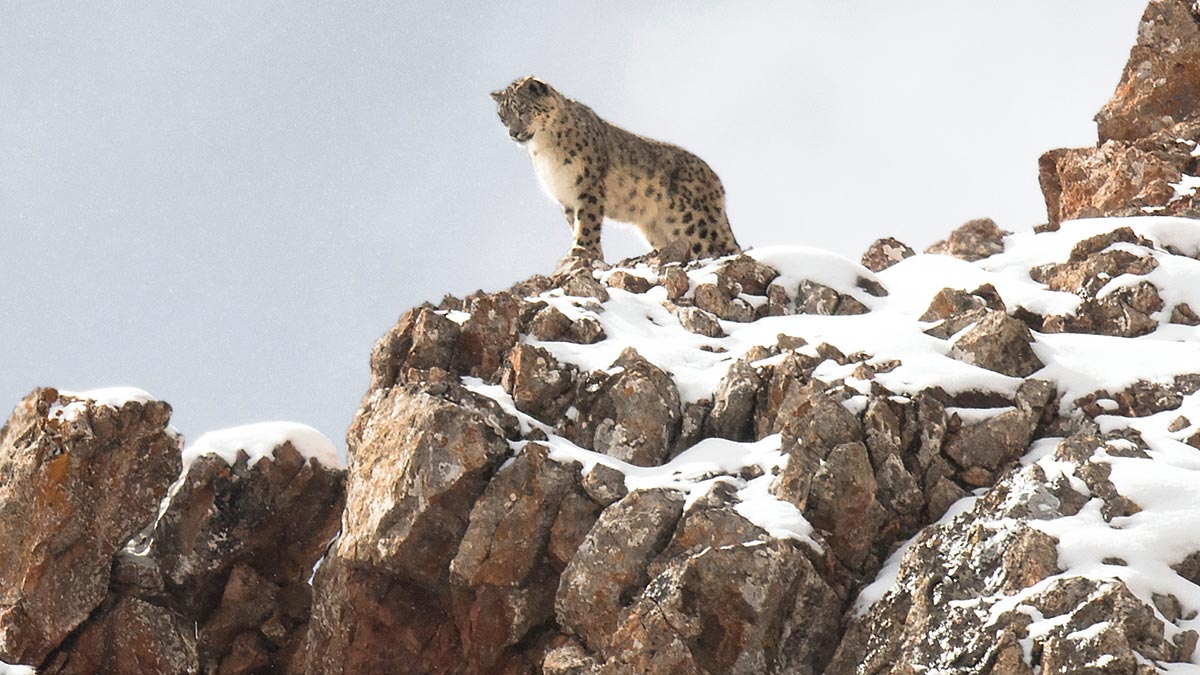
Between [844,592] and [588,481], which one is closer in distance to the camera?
[844,592]

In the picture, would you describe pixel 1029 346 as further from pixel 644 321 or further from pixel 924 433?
pixel 644 321

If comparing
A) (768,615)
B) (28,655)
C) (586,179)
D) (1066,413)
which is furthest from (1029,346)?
(28,655)

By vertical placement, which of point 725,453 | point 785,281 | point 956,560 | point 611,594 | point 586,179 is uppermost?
point 586,179

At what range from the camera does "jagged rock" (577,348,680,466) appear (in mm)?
13312

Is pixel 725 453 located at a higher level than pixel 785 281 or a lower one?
lower

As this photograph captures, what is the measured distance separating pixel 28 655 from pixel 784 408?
8.13 metres

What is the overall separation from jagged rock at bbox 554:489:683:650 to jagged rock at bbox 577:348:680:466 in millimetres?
1290

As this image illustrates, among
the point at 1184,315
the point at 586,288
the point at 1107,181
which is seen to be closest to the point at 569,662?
the point at 586,288

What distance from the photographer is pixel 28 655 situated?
549 inches

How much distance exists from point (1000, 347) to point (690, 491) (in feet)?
12.2

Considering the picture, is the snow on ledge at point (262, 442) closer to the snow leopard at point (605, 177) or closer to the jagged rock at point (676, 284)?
the jagged rock at point (676, 284)

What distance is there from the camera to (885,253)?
1905cm

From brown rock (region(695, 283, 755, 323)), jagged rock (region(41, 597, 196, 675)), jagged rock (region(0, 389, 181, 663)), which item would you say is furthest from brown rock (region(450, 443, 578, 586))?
jagged rock (region(0, 389, 181, 663))

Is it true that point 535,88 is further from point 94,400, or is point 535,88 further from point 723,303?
point 94,400
